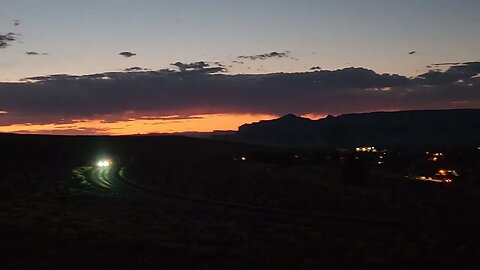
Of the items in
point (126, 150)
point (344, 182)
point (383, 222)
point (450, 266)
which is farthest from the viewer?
point (126, 150)

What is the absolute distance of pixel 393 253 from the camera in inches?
719

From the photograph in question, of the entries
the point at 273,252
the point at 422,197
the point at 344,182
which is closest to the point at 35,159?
the point at 344,182

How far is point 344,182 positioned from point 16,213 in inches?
1358

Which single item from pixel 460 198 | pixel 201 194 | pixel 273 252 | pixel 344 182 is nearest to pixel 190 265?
pixel 273 252

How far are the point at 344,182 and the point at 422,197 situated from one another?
→ 15.3m

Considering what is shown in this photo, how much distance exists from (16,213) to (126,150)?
121641 mm

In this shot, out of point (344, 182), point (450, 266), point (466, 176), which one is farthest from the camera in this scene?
point (466, 176)

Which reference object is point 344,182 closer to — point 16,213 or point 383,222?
point 383,222

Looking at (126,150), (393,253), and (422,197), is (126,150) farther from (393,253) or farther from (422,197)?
(393,253)

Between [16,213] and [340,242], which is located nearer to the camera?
[340,242]

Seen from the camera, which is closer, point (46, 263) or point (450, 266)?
point (450, 266)

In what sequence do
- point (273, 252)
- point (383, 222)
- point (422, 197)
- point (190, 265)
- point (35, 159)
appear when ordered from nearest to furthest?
point (190, 265)
point (273, 252)
point (383, 222)
point (422, 197)
point (35, 159)

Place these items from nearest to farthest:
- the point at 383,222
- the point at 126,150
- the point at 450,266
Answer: the point at 450,266
the point at 383,222
the point at 126,150

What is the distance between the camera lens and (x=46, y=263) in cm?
1745
